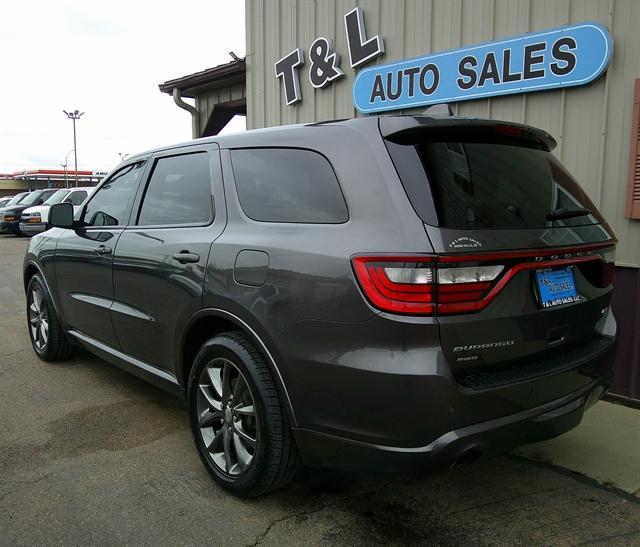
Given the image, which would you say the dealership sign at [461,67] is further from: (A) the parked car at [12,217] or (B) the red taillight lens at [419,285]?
(A) the parked car at [12,217]

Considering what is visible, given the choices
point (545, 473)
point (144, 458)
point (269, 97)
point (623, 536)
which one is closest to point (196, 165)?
point (144, 458)

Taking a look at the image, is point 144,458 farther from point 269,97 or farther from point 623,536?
point 269,97

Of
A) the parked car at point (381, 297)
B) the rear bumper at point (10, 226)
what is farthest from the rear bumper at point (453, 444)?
the rear bumper at point (10, 226)

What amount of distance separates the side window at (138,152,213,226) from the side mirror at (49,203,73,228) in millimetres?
1015

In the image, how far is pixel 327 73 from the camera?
6254mm

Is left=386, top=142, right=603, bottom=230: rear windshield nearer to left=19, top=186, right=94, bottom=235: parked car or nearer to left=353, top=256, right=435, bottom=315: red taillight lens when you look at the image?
left=353, top=256, right=435, bottom=315: red taillight lens

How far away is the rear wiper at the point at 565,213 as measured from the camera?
2.47 metres

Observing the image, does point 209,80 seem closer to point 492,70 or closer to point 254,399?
point 492,70

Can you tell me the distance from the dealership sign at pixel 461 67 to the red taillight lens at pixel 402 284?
3009 millimetres

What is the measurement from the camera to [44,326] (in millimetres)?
5008

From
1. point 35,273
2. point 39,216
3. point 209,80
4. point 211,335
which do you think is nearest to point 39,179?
point 39,216

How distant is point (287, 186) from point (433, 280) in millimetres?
924

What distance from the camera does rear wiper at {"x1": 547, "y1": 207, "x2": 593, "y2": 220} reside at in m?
2.47

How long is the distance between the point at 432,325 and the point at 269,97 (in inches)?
228
